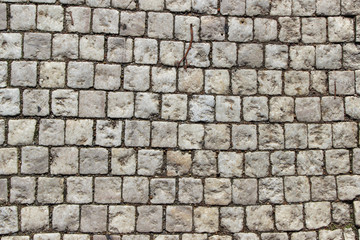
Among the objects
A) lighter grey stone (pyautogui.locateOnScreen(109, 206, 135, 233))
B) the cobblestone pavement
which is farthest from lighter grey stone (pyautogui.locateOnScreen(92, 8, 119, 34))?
lighter grey stone (pyautogui.locateOnScreen(109, 206, 135, 233))

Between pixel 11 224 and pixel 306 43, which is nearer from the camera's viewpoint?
pixel 11 224

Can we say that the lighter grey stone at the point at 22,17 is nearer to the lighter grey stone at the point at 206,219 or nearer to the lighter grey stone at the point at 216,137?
the lighter grey stone at the point at 216,137

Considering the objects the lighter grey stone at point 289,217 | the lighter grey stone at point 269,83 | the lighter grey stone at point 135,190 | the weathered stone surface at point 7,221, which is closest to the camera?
the weathered stone surface at point 7,221

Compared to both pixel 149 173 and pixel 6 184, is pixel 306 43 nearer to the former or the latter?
pixel 149 173

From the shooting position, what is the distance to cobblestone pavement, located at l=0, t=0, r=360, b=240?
3.78 m

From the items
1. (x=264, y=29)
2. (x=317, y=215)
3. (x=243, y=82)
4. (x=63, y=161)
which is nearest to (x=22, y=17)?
(x=63, y=161)

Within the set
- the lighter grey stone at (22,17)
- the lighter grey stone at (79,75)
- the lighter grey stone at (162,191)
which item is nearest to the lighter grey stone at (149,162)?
the lighter grey stone at (162,191)

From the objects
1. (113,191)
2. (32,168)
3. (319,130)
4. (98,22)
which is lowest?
(113,191)

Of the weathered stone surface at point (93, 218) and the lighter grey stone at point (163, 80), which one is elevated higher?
the lighter grey stone at point (163, 80)

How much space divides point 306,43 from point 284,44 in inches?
10.7

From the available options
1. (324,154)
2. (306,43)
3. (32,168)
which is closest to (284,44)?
(306,43)

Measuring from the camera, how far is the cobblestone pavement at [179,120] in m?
3.78

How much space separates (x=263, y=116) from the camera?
157 inches

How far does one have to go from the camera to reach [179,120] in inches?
154
